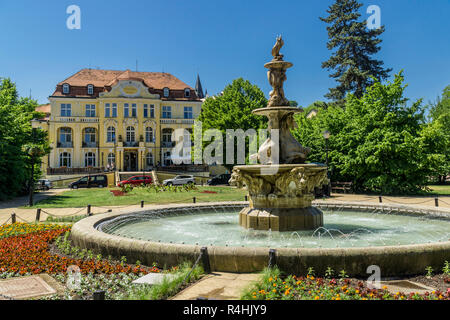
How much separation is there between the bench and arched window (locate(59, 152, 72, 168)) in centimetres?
4184

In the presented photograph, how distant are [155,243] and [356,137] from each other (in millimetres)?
24842

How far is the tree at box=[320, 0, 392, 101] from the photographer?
44.2 meters

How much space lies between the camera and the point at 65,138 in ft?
186

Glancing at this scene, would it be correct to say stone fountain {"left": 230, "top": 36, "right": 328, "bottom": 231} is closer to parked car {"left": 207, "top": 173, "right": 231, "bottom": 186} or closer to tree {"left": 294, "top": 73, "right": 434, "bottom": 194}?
tree {"left": 294, "top": 73, "right": 434, "bottom": 194}

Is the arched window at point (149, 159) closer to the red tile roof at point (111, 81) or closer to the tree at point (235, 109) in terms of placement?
the red tile roof at point (111, 81)

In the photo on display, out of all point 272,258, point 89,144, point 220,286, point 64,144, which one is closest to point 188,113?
point 89,144

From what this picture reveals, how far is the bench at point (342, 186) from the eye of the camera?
29.9 meters

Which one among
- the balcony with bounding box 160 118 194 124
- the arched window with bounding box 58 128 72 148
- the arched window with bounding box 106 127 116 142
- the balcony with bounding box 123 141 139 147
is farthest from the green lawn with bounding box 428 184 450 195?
the arched window with bounding box 58 128 72 148

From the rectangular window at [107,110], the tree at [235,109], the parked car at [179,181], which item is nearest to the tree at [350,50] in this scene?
the tree at [235,109]

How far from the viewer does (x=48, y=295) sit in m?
5.75

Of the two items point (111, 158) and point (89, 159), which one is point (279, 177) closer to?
point (111, 158)

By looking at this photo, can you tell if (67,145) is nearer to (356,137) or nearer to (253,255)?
(356,137)

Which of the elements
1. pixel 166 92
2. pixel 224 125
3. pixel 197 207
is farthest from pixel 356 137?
pixel 166 92
